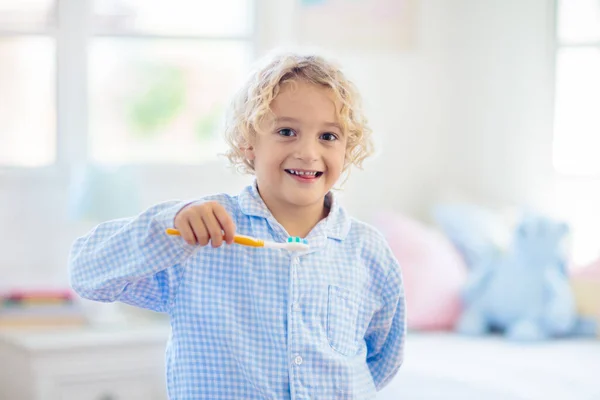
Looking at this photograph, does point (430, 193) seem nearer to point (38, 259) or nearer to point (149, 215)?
point (38, 259)

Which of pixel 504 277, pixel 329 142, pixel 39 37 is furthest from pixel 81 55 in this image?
pixel 329 142

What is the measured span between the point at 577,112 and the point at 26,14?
187cm

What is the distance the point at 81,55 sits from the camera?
2.87 meters

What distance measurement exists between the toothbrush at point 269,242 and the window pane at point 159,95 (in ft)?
5.74

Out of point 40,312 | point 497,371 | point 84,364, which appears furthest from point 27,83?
point 497,371

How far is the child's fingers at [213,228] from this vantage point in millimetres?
1146

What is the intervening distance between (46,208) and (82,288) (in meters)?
1.61

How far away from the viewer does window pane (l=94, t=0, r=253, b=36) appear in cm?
294

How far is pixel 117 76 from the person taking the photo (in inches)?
116

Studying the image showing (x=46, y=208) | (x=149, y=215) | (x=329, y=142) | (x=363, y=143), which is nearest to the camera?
(x=149, y=215)

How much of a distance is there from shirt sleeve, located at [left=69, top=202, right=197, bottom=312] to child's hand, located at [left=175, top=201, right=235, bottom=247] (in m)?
0.04

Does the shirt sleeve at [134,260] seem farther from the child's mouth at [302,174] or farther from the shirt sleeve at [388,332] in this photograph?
the shirt sleeve at [388,332]

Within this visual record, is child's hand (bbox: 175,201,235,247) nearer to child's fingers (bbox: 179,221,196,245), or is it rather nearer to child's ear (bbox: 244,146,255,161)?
child's fingers (bbox: 179,221,196,245)

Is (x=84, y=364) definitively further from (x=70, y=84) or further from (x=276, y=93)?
(x=276, y=93)
